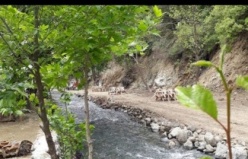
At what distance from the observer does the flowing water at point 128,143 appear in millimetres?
9250

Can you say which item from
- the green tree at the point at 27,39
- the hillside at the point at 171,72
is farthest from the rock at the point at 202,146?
the green tree at the point at 27,39

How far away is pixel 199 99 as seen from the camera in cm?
85

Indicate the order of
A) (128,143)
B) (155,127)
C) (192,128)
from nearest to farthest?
(128,143) → (192,128) → (155,127)

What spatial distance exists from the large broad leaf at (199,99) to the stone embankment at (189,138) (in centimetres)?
783

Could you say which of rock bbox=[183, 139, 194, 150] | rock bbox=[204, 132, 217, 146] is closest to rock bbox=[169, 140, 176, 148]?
rock bbox=[183, 139, 194, 150]

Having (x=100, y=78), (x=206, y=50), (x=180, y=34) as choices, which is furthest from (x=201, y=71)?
(x=100, y=78)

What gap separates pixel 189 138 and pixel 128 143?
6.60 ft

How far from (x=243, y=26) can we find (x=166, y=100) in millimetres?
5619

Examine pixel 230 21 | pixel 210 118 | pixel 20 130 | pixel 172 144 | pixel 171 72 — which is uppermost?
pixel 230 21

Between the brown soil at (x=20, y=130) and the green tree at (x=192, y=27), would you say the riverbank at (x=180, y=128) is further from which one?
the brown soil at (x=20, y=130)

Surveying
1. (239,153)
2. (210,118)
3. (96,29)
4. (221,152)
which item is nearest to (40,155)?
(221,152)

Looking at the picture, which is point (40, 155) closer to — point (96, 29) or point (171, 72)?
point (96, 29)

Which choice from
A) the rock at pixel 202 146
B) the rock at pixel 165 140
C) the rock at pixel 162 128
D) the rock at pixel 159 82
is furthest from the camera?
the rock at pixel 159 82
